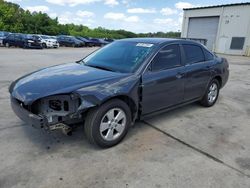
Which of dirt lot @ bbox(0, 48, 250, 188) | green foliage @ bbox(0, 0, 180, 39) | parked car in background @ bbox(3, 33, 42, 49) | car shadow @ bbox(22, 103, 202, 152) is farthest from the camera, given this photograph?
green foliage @ bbox(0, 0, 180, 39)

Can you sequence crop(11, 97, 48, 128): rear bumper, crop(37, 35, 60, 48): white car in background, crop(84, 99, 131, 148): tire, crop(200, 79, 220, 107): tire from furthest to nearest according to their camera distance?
crop(37, 35, 60, 48): white car in background, crop(200, 79, 220, 107): tire, crop(84, 99, 131, 148): tire, crop(11, 97, 48, 128): rear bumper

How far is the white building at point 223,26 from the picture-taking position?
27703 mm

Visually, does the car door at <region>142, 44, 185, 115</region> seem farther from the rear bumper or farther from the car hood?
the rear bumper

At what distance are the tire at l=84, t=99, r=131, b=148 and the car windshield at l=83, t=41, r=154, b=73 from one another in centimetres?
65

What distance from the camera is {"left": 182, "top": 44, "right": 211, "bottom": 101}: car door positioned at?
15.1 feet

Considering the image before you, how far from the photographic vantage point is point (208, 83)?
17.3 ft

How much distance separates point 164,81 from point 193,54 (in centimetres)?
126

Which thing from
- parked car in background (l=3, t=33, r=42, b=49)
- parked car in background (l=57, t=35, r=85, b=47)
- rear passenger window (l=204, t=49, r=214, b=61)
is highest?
rear passenger window (l=204, t=49, r=214, b=61)

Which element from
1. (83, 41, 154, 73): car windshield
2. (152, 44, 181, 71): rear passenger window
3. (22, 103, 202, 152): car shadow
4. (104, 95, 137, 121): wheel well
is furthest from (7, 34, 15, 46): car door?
(104, 95, 137, 121): wheel well

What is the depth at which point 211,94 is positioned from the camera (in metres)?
5.60

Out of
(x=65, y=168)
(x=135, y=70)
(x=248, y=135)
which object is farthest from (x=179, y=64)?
(x=65, y=168)

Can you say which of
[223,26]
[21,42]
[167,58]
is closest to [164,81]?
[167,58]

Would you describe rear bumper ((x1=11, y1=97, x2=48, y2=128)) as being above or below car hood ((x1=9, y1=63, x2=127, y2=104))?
below

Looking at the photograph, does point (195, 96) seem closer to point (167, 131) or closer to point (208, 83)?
point (208, 83)
